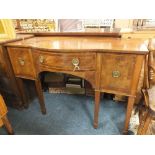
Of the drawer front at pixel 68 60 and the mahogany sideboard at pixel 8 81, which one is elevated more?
the drawer front at pixel 68 60

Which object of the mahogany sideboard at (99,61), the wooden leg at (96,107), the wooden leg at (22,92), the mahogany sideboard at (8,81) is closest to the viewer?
the mahogany sideboard at (99,61)

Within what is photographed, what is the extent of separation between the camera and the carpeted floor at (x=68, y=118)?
1267 mm

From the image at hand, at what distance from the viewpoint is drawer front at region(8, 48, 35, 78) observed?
1.15 m

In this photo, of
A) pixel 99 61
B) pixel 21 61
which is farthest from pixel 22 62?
pixel 99 61

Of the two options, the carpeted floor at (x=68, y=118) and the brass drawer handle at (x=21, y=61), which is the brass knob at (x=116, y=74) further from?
the brass drawer handle at (x=21, y=61)

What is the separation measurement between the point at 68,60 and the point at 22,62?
17.2 inches

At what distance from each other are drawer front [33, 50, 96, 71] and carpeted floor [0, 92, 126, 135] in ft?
1.87

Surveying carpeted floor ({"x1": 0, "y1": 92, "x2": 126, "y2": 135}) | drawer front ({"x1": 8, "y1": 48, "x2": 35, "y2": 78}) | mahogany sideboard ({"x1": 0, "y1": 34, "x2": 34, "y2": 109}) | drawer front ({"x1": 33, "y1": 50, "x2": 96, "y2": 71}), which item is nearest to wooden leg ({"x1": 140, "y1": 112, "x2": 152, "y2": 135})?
carpeted floor ({"x1": 0, "y1": 92, "x2": 126, "y2": 135})

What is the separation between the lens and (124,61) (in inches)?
35.8

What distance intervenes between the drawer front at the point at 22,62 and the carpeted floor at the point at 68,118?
1.47 feet

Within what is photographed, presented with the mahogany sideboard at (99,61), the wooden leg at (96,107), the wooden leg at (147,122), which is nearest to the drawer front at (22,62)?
the mahogany sideboard at (99,61)

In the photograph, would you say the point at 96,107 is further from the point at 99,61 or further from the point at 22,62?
the point at 22,62

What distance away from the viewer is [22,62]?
1201 millimetres
